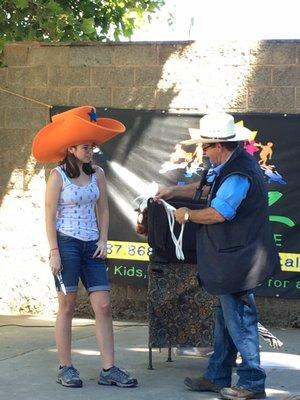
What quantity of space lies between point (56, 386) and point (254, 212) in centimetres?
178

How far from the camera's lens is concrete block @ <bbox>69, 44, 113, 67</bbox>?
798 centimetres

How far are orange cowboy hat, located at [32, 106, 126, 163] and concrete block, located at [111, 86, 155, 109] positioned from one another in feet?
7.38

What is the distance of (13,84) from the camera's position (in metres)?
8.23

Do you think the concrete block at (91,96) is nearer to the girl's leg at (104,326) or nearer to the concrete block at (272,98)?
the concrete block at (272,98)

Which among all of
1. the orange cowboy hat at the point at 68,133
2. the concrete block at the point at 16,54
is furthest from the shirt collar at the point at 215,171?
the concrete block at the point at 16,54

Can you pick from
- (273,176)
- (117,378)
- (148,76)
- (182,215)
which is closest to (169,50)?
(148,76)

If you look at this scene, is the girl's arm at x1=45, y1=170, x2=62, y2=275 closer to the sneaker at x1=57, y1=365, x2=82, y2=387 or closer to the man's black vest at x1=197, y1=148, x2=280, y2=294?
the sneaker at x1=57, y1=365, x2=82, y2=387

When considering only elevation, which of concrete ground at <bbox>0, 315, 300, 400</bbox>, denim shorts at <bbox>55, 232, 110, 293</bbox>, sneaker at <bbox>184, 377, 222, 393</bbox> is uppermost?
denim shorts at <bbox>55, 232, 110, 293</bbox>

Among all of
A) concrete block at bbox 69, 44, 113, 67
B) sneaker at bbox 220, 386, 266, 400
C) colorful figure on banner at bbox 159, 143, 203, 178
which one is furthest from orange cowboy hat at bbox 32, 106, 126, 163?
concrete block at bbox 69, 44, 113, 67

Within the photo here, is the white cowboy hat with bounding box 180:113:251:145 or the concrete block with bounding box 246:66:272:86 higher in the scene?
the concrete block with bounding box 246:66:272:86

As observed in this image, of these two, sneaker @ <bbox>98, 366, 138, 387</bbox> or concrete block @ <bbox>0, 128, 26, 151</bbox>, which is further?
concrete block @ <bbox>0, 128, 26, 151</bbox>

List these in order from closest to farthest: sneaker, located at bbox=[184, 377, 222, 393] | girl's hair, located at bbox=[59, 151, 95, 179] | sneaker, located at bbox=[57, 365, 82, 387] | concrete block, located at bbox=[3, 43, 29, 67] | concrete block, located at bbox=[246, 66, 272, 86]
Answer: sneaker, located at bbox=[184, 377, 222, 393] → sneaker, located at bbox=[57, 365, 82, 387] → girl's hair, located at bbox=[59, 151, 95, 179] → concrete block, located at bbox=[246, 66, 272, 86] → concrete block, located at bbox=[3, 43, 29, 67]

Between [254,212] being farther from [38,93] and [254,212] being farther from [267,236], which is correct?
[38,93]

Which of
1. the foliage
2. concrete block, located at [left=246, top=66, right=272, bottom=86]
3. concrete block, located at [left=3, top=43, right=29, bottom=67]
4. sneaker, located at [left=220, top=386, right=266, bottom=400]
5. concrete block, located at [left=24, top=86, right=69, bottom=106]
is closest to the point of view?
sneaker, located at [left=220, top=386, right=266, bottom=400]
